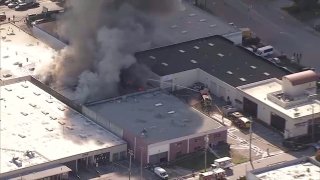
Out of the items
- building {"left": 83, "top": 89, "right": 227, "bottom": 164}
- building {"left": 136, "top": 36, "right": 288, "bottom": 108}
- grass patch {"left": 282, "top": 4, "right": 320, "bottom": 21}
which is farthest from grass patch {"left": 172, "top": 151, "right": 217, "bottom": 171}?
grass patch {"left": 282, "top": 4, "right": 320, "bottom": 21}

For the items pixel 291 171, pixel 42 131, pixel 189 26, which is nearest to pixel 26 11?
pixel 189 26

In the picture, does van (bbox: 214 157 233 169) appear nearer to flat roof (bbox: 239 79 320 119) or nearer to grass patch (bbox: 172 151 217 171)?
grass patch (bbox: 172 151 217 171)

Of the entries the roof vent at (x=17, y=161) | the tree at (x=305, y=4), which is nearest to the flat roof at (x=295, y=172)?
the roof vent at (x=17, y=161)

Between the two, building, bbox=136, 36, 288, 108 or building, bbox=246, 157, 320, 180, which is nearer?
building, bbox=246, 157, 320, 180

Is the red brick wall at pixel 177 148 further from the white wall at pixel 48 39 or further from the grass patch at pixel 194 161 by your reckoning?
the white wall at pixel 48 39

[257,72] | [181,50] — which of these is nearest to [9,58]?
[181,50]

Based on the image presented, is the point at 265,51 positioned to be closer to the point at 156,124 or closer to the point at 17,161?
the point at 156,124

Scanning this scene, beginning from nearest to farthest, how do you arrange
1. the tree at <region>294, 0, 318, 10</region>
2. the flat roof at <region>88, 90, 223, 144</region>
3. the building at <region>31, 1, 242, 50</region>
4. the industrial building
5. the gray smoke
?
1. the flat roof at <region>88, 90, 223, 144</region>
2. the industrial building
3. the gray smoke
4. the building at <region>31, 1, 242, 50</region>
5. the tree at <region>294, 0, 318, 10</region>
